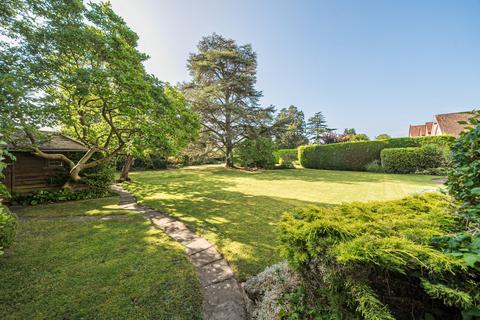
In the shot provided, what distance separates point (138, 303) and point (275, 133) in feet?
60.8

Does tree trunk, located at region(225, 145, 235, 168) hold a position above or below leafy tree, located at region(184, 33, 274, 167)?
below

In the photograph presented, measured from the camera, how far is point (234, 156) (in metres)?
20.8

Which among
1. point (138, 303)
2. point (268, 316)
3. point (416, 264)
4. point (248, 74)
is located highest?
point (248, 74)

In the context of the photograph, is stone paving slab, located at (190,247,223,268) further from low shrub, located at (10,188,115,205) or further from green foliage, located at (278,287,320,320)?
low shrub, located at (10,188,115,205)

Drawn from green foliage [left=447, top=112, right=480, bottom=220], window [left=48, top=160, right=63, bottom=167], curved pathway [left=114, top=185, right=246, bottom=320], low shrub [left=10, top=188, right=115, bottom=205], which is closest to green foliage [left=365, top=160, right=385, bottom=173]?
green foliage [left=447, top=112, right=480, bottom=220]

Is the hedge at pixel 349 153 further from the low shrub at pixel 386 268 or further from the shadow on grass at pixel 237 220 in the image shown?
the low shrub at pixel 386 268

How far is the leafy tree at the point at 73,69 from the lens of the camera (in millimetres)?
5762

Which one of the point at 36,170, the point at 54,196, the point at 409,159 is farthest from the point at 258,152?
the point at 36,170

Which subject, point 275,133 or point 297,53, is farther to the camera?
point 275,133

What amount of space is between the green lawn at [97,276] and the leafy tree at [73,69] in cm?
376

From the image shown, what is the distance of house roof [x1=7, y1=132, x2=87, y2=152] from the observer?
22.7ft

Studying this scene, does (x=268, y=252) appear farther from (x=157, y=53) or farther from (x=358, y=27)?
(x=358, y=27)

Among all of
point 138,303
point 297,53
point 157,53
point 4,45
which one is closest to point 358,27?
point 297,53

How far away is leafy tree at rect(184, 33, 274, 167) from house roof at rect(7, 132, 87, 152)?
33.6 feet
